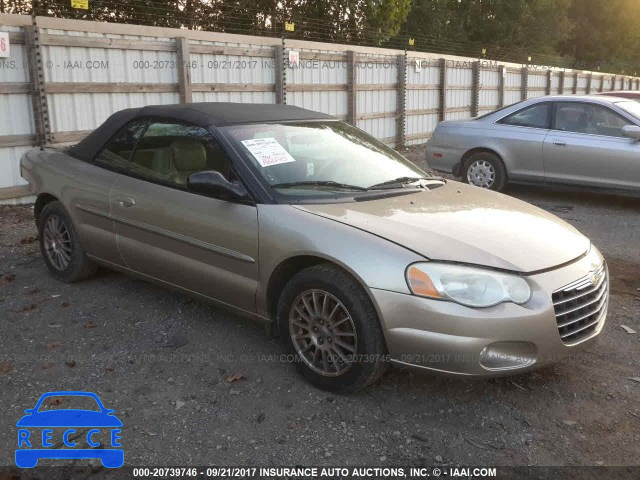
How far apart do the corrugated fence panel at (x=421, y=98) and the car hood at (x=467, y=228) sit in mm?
11982

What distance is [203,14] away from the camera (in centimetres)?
1750

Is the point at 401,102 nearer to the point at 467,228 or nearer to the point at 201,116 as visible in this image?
the point at 201,116

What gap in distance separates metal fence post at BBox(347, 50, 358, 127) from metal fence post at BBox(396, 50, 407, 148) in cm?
200

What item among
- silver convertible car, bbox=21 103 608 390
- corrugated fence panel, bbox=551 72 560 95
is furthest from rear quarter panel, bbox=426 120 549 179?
corrugated fence panel, bbox=551 72 560 95

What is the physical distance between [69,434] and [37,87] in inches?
249

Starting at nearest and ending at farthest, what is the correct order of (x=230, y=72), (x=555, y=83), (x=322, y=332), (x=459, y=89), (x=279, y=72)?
(x=322, y=332) < (x=230, y=72) < (x=279, y=72) < (x=459, y=89) < (x=555, y=83)

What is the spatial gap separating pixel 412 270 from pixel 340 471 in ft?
3.22

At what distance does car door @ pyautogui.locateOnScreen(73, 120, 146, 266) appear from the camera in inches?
180

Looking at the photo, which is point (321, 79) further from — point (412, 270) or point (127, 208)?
point (412, 270)

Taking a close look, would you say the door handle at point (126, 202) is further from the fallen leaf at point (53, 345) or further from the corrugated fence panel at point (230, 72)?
the corrugated fence panel at point (230, 72)

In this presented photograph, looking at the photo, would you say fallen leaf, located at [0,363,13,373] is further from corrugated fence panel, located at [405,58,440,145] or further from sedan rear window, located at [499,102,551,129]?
corrugated fence panel, located at [405,58,440,145]

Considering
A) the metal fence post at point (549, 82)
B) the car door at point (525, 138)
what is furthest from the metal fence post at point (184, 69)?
the metal fence post at point (549, 82)

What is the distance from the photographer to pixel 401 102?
15273 millimetres

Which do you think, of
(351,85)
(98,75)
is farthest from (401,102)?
(98,75)
